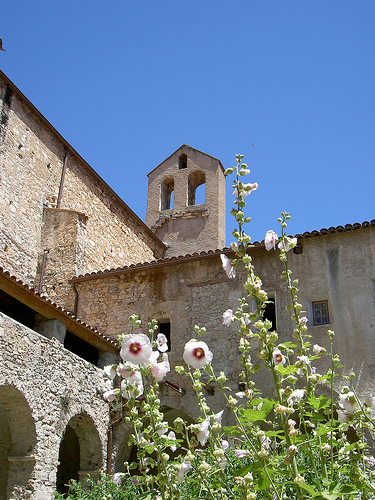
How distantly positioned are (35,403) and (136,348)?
6.17m

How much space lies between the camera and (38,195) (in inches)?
532

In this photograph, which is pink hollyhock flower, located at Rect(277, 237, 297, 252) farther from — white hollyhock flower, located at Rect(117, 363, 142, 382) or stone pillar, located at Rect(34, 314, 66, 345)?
stone pillar, located at Rect(34, 314, 66, 345)

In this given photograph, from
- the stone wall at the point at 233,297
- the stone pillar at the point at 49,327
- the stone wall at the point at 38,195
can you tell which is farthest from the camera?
the stone wall at the point at 38,195

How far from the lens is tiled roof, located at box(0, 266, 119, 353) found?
8211 millimetres

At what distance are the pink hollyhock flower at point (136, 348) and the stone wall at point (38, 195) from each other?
9857 millimetres

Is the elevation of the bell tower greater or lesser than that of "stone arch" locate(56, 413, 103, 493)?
greater

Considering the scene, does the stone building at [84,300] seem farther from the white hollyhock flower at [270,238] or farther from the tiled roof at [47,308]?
the white hollyhock flower at [270,238]

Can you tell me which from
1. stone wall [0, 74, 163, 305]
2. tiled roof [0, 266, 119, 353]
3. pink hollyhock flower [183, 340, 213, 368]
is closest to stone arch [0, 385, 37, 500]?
tiled roof [0, 266, 119, 353]

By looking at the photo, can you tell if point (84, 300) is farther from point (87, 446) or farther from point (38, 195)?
point (87, 446)

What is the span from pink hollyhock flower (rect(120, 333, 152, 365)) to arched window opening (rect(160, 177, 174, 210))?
725 inches

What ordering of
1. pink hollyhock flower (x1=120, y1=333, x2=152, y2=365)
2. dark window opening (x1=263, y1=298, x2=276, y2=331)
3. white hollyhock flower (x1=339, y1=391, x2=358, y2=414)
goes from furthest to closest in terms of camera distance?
dark window opening (x1=263, y1=298, x2=276, y2=331), white hollyhock flower (x1=339, y1=391, x2=358, y2=414), pink hollyhock flower (x1=120, y1=333, x2=152, y2=365)

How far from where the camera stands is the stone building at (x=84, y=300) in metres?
8.27

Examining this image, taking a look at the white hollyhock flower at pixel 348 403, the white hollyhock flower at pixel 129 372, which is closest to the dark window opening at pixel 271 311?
the white hollyhock flower at pixel 348 403

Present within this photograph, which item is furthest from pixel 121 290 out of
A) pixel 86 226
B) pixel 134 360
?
pixel 134 360
